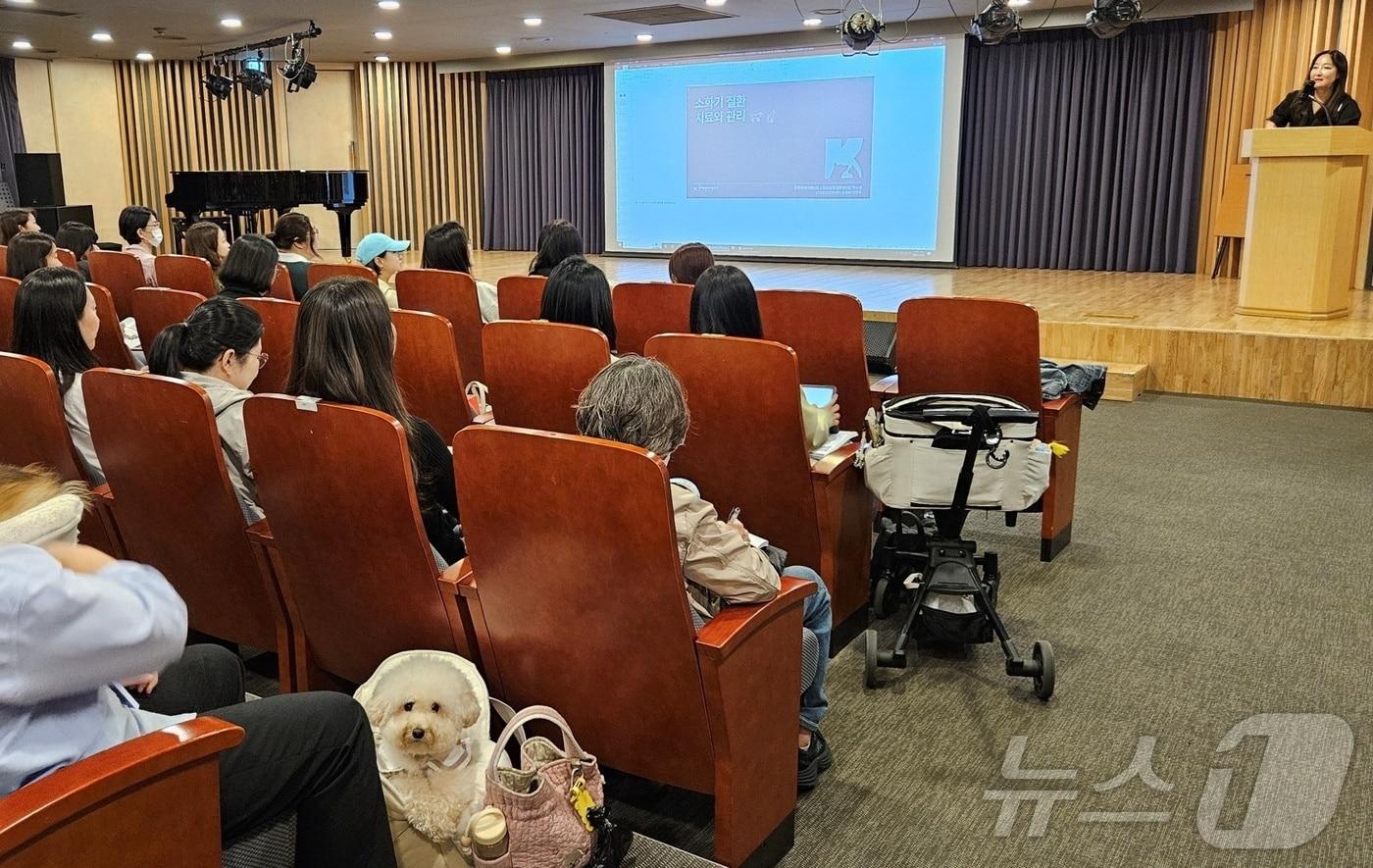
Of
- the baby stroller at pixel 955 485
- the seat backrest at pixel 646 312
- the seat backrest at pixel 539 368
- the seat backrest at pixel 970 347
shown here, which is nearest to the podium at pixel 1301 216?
the seat backrest at pixel 970 347

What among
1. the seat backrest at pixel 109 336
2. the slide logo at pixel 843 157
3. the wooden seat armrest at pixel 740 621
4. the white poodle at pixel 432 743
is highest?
the slide logo at pixel 843 157

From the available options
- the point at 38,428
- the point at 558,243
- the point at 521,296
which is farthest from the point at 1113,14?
the point at 38,428

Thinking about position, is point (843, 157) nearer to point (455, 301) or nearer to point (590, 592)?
point (455, 301)

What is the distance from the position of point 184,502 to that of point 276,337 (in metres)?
1.53

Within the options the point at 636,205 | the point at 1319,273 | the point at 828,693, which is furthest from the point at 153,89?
the point at 828,693

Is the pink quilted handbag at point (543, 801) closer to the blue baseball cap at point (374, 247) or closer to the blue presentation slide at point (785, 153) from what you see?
the blue baseball cap at point (374, 247)

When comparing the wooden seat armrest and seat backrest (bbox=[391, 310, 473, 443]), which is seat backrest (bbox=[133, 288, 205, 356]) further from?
the wooden seat armrest

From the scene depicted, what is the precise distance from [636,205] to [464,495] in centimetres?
1203

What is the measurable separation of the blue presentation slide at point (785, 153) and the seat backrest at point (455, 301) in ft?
25.3

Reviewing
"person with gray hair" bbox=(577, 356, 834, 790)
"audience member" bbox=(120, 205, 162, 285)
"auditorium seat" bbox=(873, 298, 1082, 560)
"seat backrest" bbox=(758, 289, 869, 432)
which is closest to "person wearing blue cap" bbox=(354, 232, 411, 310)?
"audience member" bbox=(120, 205, 162, 285)

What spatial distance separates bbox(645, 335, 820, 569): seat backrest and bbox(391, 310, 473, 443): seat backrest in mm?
838

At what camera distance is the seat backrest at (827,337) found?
365 cm

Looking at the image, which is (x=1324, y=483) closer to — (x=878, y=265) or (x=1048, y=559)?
(x=1048, y=559)

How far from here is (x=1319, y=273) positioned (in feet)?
22.4
